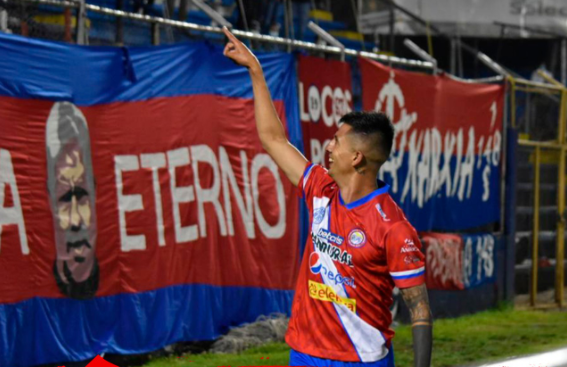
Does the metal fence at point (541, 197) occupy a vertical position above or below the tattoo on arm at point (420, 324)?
below

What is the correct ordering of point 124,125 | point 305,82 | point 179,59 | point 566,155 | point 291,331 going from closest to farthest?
point 291,331, point 124,125, point 179,59, point 305,82, point 566,155

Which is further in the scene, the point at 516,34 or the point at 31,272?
the point at 516,34

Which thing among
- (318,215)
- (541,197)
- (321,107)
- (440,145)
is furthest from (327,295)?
(541,197)

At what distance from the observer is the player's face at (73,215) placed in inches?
332

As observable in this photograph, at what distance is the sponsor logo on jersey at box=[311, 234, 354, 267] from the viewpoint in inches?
182

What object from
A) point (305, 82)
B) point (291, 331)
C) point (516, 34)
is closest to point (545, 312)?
point (305, 82)

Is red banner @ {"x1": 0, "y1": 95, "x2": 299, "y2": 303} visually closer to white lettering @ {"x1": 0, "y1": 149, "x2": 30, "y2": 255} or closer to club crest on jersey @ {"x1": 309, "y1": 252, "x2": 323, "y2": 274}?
white lettering @ {"x1": 0, "y1": 149, "x2": 30, "y2": 255}

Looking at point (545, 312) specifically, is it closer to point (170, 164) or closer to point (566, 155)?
point (566, 155)

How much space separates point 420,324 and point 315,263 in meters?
0.59

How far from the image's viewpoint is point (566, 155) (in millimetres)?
17578

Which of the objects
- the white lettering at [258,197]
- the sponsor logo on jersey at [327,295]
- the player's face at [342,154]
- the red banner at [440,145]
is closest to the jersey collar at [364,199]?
the player's face at [342,154]

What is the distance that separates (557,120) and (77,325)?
11094mm

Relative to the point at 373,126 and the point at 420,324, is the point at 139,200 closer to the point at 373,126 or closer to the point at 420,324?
the point at 373,126

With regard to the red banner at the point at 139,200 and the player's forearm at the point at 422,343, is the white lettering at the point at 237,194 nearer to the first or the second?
the red banner at the point at 139,200
